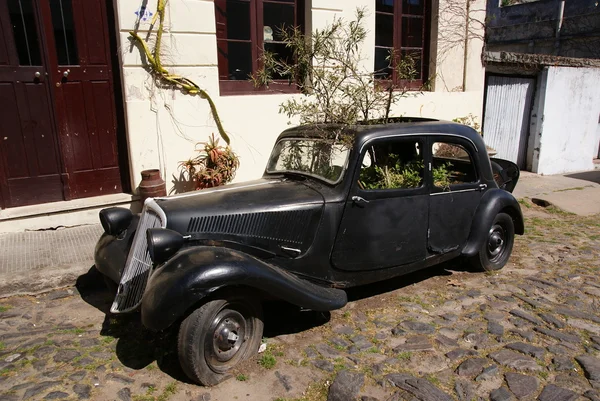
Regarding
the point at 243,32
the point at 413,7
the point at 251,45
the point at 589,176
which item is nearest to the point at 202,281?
the point at 251,45

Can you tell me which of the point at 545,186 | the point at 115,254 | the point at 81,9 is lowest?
the point at 545,186

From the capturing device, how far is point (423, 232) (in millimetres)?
4117

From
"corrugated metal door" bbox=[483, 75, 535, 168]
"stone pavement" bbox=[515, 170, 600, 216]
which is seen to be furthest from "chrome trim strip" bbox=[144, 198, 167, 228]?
"corrugated metal door" bbox=[483, 75, 535, 168]

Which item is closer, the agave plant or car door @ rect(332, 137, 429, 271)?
car door @ rect(332, 137, 429, 271)

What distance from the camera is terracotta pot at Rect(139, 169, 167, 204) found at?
596cm

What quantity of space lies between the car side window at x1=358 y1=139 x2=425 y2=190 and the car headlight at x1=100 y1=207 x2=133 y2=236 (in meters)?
2.13

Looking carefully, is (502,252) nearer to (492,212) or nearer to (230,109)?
(492,212)

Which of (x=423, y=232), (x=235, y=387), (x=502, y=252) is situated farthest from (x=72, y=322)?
(x=502, y=252)

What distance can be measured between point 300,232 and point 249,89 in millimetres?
4339

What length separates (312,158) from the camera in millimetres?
4062

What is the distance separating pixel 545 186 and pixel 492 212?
555 centimetres

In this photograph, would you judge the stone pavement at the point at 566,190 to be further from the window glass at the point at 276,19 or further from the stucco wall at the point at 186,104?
the window glass at the point at 276,19

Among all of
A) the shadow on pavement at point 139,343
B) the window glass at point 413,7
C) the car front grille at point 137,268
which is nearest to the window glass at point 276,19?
the window glass at point 413,7

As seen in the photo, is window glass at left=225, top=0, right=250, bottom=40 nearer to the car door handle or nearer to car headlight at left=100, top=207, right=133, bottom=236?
car headlight at left=100, top=207, right=133, bottom=236
